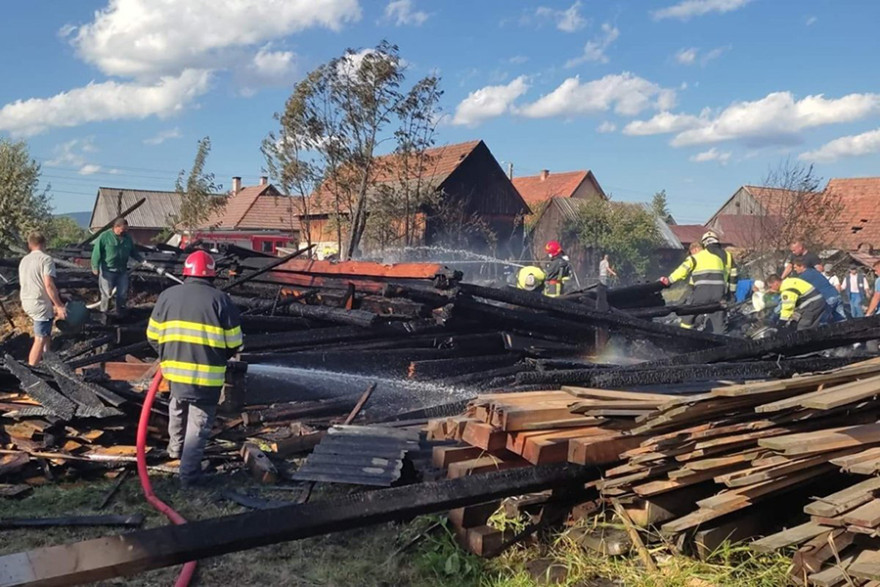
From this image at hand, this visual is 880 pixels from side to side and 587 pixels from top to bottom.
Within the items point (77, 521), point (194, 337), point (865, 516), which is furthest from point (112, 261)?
point (865, 516)

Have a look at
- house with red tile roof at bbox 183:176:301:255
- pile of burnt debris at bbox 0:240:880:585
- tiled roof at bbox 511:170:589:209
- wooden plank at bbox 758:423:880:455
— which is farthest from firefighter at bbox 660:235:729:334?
tiled roof at bbox 511:170:589:209

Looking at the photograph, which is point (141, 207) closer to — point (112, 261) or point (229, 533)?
point (112, 261)

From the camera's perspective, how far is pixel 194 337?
5.72 m

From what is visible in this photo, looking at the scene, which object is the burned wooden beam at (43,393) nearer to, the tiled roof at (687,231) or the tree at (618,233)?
the tree at (618,233)

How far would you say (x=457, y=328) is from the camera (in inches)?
349

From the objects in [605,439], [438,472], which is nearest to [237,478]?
[438,472]

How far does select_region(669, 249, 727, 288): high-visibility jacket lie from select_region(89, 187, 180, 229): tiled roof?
50.0 metres

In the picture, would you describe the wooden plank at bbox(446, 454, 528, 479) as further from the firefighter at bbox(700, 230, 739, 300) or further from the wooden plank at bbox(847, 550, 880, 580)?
the firefighter at bbox(700, 230, 739, 300)

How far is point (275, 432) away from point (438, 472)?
249 centimetres

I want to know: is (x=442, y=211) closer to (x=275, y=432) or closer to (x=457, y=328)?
(x=457, y=328)

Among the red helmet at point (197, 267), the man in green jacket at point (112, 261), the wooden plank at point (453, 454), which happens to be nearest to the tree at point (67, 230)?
the man in green jacket at point (112, 261)

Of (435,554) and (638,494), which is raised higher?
(638,494)

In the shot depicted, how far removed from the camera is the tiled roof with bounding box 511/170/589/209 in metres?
51.3

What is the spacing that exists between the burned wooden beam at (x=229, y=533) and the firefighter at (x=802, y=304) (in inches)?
321
